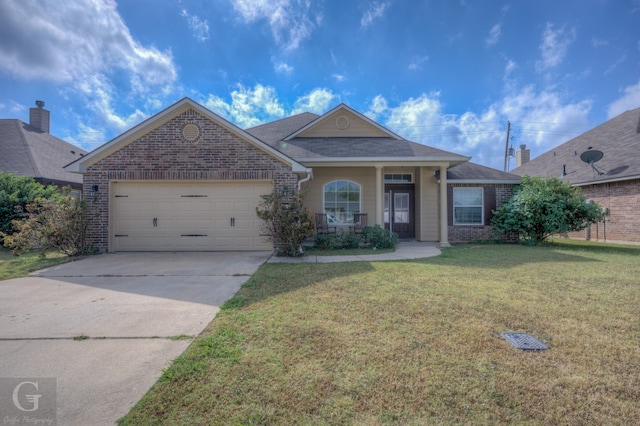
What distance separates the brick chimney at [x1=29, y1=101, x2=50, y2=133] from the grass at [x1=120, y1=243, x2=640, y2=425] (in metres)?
20.1

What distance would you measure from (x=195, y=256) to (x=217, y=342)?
5769mm

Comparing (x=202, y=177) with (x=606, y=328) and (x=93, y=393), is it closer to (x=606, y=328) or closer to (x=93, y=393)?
(x=93, y=393)

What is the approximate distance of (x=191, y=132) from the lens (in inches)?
334

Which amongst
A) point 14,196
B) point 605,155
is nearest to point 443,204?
point 605,155

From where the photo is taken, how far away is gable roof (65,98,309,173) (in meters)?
8.28

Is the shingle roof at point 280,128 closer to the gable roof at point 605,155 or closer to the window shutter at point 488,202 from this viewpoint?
the window shutter at point 488,202

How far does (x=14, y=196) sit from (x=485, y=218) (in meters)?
18.1

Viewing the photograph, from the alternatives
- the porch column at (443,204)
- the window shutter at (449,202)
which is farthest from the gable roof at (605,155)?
the porch column at (443,204)

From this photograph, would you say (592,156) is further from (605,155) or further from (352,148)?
(352,148)

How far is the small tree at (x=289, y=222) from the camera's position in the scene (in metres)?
7.70

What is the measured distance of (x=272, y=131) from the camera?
45.4 feet
